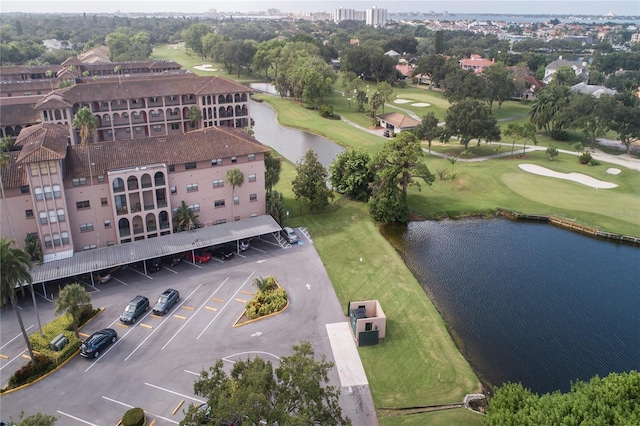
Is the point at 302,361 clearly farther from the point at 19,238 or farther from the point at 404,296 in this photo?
the point at 19,238

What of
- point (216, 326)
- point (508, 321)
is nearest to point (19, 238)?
point (216, 326)

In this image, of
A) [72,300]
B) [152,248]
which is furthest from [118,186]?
[72,300]

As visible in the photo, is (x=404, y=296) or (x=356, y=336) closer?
(x=356, y=336)

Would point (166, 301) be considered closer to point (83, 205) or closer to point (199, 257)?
point (199, 257)

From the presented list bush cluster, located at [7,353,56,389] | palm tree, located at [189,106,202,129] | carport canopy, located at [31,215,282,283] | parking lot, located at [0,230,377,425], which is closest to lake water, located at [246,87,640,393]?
parking lot, located at [0,230,377,425]

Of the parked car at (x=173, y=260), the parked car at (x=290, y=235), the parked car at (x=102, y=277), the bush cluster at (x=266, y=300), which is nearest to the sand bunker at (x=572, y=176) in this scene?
the parked car at (x=290, y=235)

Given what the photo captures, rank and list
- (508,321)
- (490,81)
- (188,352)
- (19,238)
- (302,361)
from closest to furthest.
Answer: (302,361) < (188,352) < (508,321) < (19,238) < (490,81)

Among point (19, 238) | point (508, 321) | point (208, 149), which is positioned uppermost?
point (208, 149)
